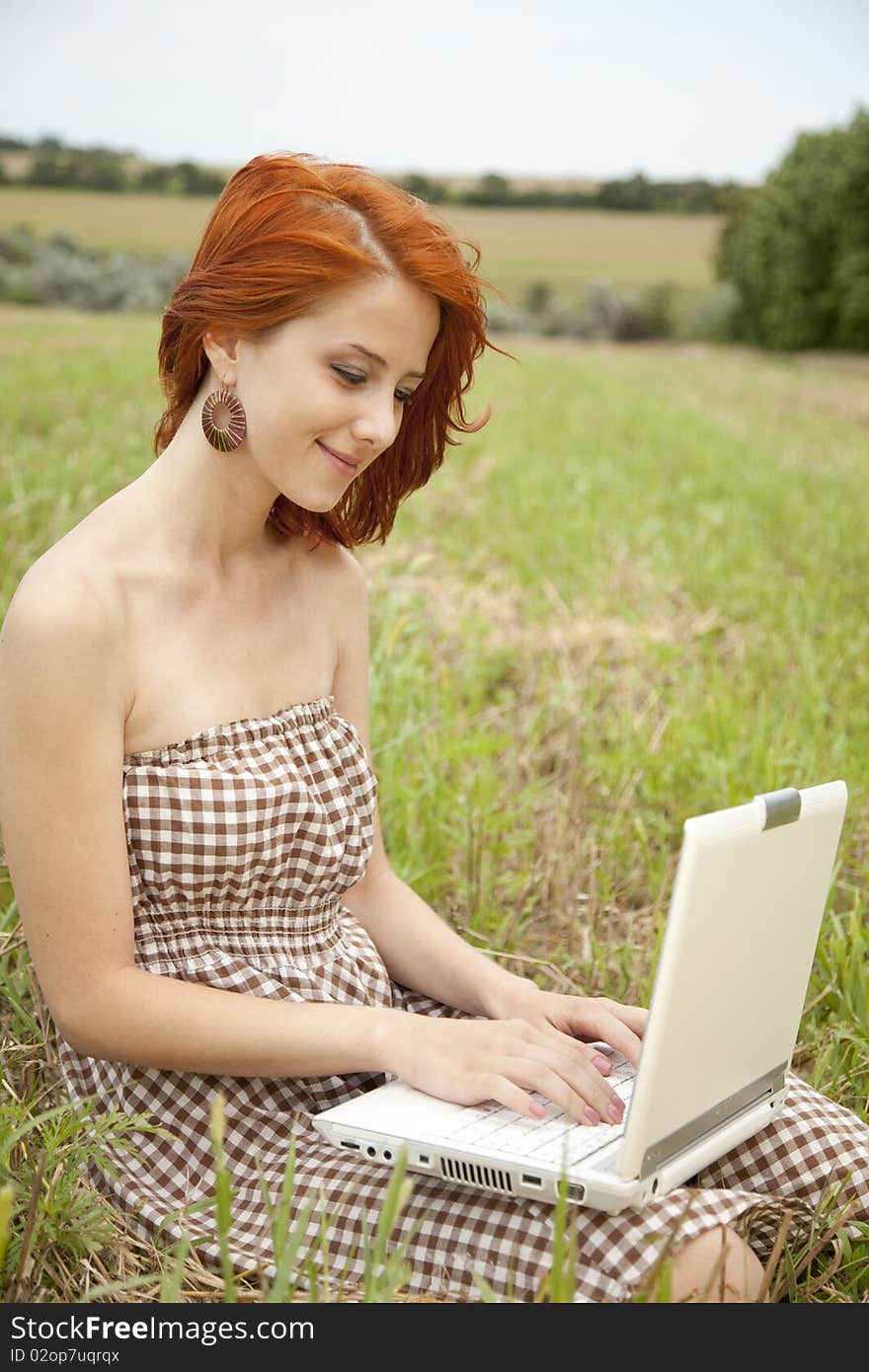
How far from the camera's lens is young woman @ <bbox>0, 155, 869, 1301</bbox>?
5.64ft

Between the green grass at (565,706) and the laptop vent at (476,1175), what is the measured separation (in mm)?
106

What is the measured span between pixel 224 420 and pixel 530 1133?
1008mm

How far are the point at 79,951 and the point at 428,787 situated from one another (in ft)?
5.01

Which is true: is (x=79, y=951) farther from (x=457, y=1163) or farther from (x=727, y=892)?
(x=727, y=892)

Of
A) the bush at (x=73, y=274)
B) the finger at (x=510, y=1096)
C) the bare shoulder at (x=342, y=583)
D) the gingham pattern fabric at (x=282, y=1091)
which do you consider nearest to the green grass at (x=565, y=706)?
the gingham pattern fabric at (x=282, y=1091)

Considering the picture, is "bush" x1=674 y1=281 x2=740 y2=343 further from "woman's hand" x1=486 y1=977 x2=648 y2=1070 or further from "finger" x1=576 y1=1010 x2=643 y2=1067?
"finger" x1=576 y1=1010 x2=643 y2=1067

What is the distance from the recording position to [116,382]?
Answer: 35.0 ft

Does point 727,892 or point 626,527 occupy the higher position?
point 727,892

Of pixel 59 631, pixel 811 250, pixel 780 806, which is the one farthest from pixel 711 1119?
pixel 811 250

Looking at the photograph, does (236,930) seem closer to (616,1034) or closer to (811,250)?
(616,1034)

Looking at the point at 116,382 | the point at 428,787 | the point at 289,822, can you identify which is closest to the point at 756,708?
the point at 428,787

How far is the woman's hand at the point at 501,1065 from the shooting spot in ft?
5.56

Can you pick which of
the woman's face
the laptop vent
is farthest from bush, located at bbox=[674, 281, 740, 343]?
the laptop vent

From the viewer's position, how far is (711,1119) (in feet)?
5.47
